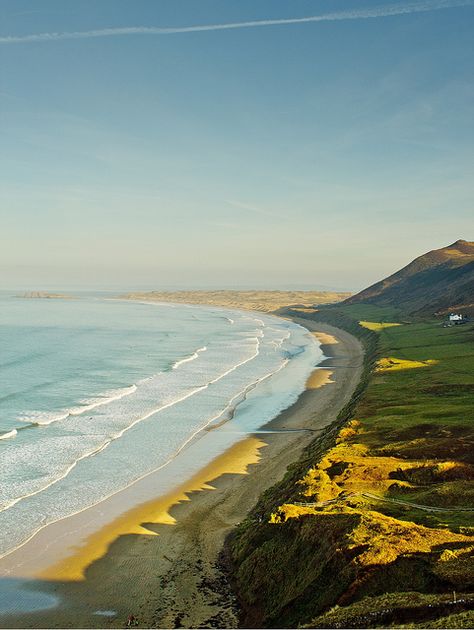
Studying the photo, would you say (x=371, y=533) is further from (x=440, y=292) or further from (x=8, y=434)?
(x=440, y=292)

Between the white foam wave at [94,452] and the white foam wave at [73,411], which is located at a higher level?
the white foam wave at [73,411]

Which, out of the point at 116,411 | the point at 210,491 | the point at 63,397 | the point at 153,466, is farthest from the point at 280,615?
the point at 63,397

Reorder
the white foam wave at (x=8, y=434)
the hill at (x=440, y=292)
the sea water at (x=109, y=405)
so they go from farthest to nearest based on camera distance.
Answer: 1. the hill at (x=440, y=292)
2. the white foam wave at (x=8, y=434)
3. the sea water at (x=109, y=405)

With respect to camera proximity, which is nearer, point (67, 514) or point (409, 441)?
point (67, 514)

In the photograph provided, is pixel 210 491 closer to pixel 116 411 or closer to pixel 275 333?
pixel 116 411

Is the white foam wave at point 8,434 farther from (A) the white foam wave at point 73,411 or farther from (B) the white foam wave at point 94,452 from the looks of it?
A: (B) the white foam wave at point 94,452

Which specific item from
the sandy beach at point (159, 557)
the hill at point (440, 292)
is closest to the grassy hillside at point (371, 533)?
the sandy beach at point (159, 557)

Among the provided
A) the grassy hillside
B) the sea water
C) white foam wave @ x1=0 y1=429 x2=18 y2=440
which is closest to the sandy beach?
the grassy hillside

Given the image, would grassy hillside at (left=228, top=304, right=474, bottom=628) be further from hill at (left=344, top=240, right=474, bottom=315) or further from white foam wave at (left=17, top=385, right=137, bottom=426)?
hill at (left=344, top=240, right=474, bottom=315)
